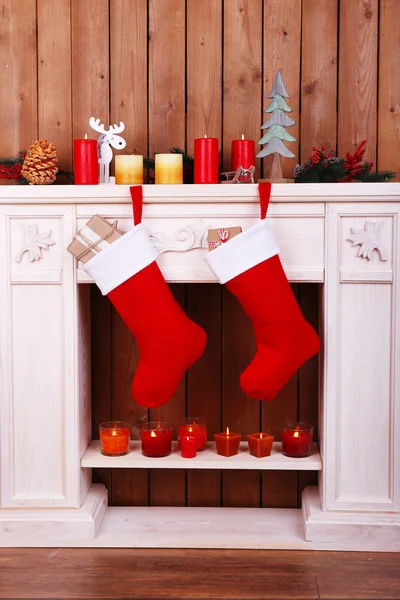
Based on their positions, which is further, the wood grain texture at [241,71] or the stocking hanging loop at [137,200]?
the wood grain texture at [241,71]

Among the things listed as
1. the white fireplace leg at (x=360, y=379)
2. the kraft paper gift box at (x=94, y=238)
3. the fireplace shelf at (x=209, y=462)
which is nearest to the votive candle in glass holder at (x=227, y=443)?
the fireplace shelf at (x=209, y=462)

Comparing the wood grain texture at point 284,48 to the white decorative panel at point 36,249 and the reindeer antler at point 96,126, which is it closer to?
the reindeer antler at point 96,126

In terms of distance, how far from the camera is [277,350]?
6.65 ft

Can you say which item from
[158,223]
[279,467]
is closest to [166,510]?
[279,467]

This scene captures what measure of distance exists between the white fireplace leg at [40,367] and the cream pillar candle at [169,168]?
0.93 feet

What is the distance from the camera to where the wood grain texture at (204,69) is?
2316mm

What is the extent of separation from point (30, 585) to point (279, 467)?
76 centimetres

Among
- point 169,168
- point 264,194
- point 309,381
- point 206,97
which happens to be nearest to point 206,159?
point 169,168

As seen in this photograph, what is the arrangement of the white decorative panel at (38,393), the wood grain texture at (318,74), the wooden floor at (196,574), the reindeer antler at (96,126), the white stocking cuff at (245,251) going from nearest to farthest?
the wooden floor at (196,574) → the white stocking cuff at (245,251) → the white decorative panel at (38,393) → the reindeer antler at (96,126) → the wood grain texture at (318,74)

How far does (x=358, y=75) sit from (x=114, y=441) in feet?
4.55

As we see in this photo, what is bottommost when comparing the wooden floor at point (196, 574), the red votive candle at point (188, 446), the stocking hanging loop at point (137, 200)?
the wooden floor at point (196, 574)

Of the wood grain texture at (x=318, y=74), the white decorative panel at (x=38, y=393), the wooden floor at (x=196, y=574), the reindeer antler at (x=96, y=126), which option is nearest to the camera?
the wooden floor at (x=196, y=574)

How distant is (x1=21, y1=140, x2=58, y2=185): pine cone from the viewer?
7.01ft

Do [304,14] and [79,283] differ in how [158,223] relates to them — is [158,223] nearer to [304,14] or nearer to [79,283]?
[79,283]
